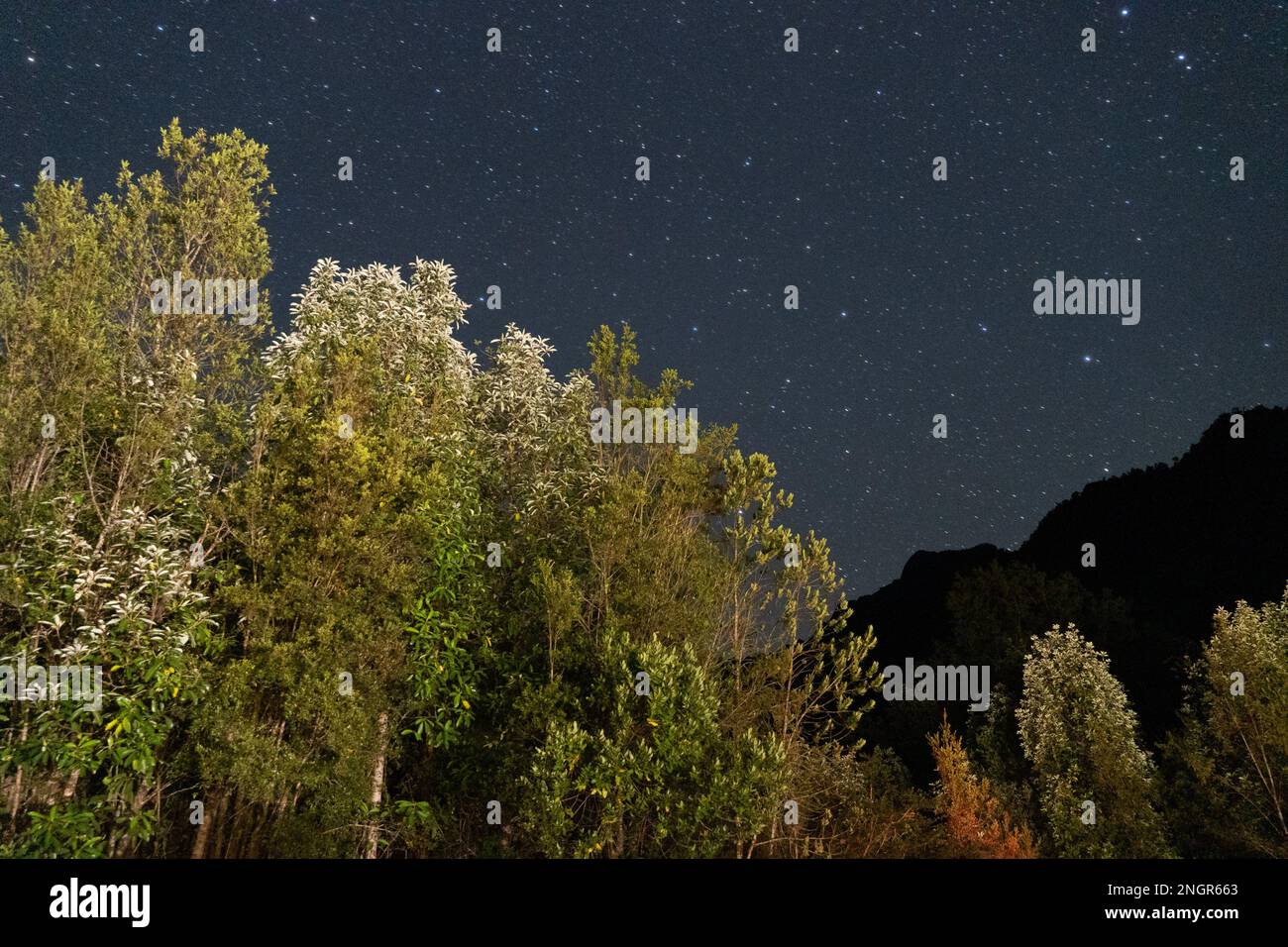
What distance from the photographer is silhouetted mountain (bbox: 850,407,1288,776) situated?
4706cm

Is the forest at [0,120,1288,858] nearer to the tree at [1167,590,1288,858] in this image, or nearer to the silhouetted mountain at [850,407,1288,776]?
the tree at [1167,590,1288,858]

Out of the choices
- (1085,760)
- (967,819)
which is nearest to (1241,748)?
(1085,760)

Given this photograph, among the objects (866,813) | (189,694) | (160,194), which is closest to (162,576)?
(189,694)

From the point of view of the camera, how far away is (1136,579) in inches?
2328

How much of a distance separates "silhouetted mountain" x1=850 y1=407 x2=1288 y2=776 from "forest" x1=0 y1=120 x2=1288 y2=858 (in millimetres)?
29675

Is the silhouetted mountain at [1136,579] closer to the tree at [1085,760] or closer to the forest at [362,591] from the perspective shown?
the tree at [1085,760]

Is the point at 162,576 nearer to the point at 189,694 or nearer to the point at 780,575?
the point at 189,694

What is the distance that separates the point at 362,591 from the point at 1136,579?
6288 cm

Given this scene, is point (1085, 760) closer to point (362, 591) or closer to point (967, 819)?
point (967, 819)

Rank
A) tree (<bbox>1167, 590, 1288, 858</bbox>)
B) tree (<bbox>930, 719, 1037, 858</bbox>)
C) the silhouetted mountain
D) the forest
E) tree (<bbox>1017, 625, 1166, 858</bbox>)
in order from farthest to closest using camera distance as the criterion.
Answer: the silhouetted mountain
tree (<bbox>1017, 625, 1166, 858</bbox>)
tree (<bbox>1167, 590, 1288, 858</bbox>)
tree (<bbox>930, 719, 1037, 858</bbox>)
the forest

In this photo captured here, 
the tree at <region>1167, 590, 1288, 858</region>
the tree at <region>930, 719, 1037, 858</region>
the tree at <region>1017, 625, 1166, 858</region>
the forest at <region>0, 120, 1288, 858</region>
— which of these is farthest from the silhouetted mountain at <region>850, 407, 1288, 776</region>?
the forest at <region>0, 120, 1288, 858</region>

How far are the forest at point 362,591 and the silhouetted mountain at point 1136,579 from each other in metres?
29.7
